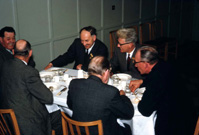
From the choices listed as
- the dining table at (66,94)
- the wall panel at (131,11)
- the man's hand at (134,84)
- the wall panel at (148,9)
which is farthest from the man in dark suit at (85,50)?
the wall panel at (148,9)

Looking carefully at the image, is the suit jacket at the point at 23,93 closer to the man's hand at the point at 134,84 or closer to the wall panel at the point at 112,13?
the man's hand at the point at 134,84

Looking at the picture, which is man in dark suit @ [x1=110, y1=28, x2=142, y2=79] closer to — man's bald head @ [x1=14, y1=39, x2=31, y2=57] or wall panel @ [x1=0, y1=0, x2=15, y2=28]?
man's bald head @ [x1=14, y1=39, x2=31, y2=57]

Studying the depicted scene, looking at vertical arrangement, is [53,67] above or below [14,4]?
below

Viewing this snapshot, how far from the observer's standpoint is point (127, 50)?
3553 mm

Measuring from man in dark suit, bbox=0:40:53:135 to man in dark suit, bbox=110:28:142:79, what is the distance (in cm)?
146

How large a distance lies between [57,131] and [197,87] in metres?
3.21

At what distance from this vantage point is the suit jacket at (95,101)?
6.55 feet

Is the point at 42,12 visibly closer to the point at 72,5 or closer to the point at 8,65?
the point at 72,5

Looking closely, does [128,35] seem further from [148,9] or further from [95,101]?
[148,9]

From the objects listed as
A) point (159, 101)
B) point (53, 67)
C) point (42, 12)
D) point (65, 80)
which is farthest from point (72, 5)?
point (159, 101)

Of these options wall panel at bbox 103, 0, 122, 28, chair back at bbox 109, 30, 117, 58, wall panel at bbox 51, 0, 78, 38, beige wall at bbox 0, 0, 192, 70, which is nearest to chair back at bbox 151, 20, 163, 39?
beige wall at bbox 0, 0, 192, 70

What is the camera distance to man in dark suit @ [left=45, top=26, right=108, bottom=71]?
3.65 metres

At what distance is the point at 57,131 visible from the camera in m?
3.01

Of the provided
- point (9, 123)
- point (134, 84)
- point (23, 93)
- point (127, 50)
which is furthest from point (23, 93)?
point (127, 50)
